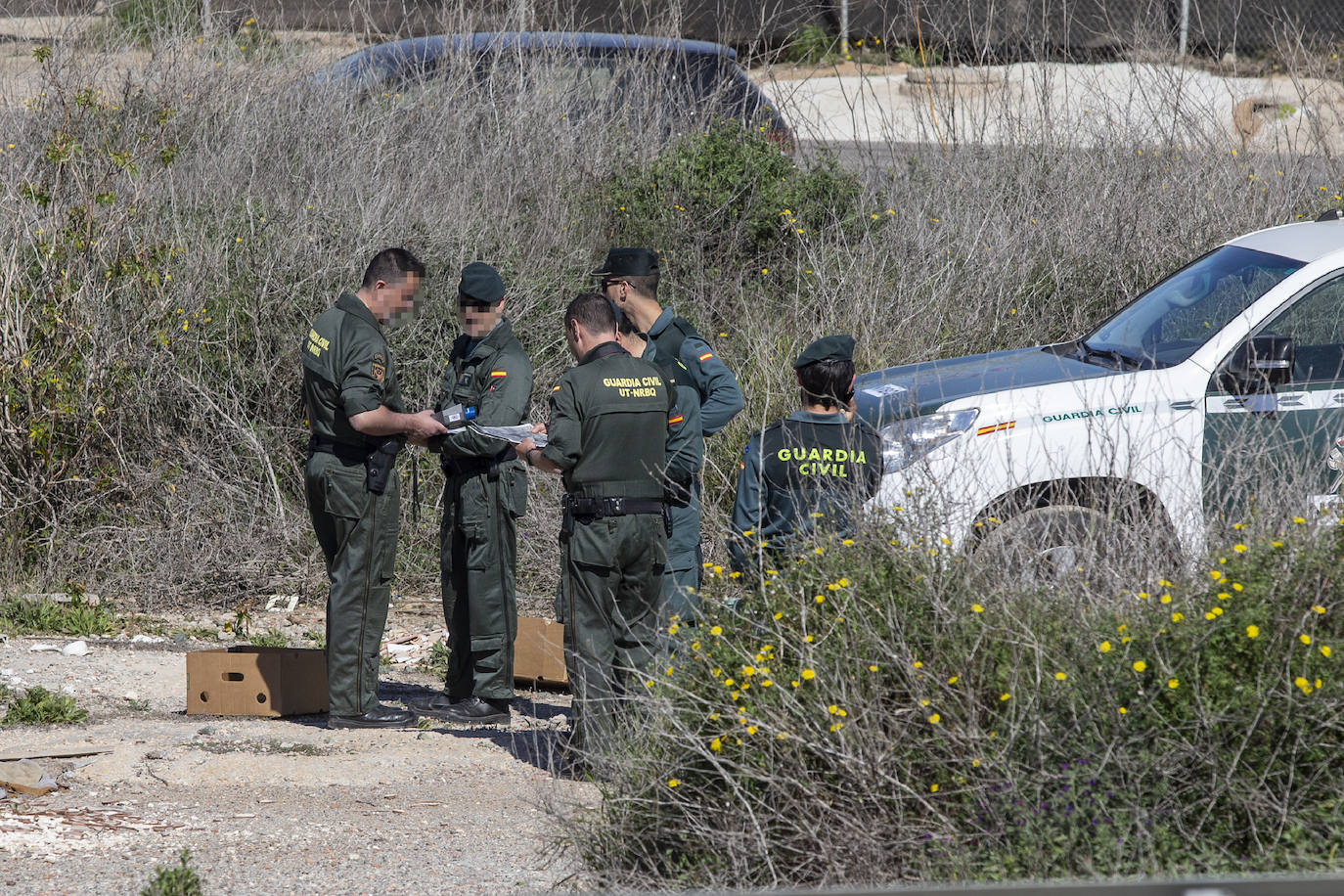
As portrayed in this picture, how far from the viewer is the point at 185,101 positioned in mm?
10617

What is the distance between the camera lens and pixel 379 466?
5.68 meters

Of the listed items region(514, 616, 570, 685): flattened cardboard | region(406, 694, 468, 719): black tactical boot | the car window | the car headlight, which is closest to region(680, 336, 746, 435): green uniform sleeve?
the car headlight

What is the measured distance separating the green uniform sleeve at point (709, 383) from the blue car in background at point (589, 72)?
247 inches

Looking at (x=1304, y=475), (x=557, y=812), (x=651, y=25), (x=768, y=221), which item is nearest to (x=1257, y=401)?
(x=1304, y=475)

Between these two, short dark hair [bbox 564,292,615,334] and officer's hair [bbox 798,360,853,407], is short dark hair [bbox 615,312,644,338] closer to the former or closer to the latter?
short dark hair [bbox 564,292,615,334]

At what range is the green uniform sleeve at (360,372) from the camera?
5.55 m

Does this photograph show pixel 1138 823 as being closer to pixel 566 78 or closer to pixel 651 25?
pixel 566 78

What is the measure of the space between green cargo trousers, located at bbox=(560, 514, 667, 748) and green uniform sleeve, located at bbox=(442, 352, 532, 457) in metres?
0.70

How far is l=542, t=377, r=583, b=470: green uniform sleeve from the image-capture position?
5016mm

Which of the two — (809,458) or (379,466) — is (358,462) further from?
(809,458)

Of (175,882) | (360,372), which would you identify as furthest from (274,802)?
(360,372)

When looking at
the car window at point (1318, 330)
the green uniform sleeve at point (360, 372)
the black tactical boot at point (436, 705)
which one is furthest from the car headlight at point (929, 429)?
the black tactical boot at point (436, 705)

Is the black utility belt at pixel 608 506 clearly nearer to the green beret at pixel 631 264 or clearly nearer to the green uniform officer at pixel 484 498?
the green uniform officer at pixel 484 498

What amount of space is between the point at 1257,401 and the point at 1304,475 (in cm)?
151
